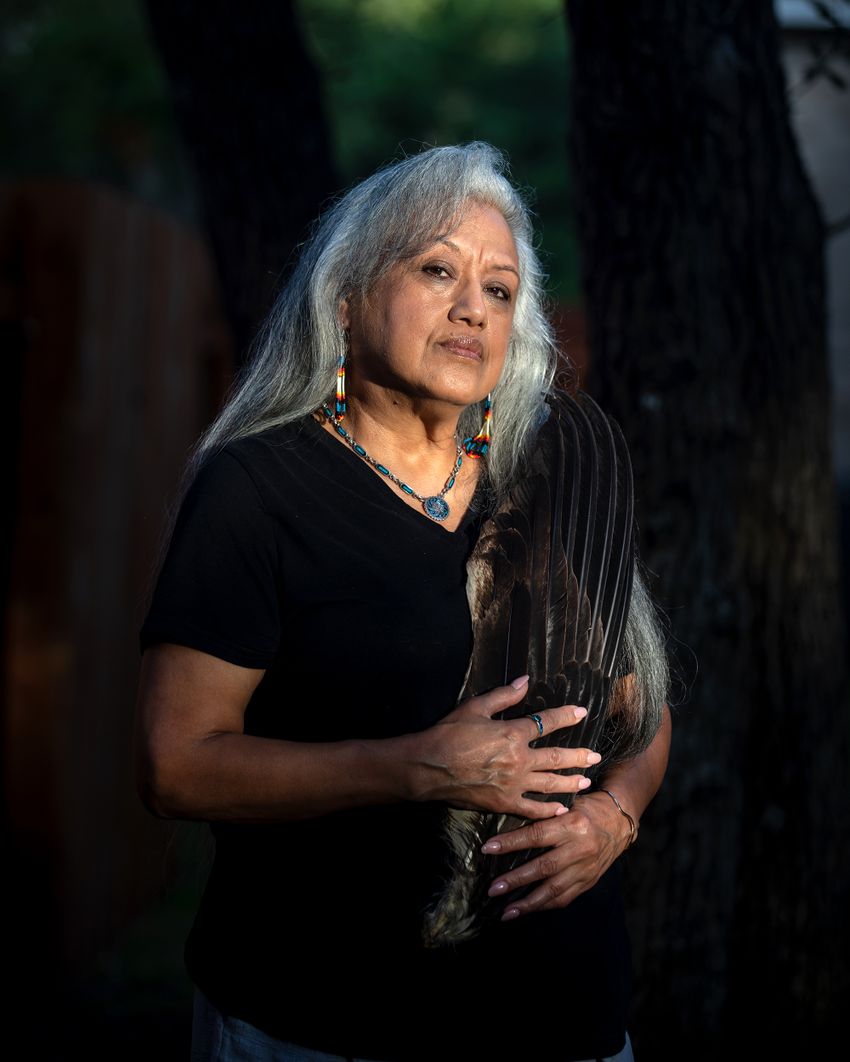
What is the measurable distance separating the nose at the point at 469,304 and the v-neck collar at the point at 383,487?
0.91ft

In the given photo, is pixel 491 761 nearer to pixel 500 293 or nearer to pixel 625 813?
pixel 625 813

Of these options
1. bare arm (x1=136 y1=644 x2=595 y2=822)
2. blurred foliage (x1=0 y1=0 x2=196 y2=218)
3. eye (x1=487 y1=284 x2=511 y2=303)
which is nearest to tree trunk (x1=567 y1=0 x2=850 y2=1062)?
eye (x1=487 y1=284 x2=511 y2=303)

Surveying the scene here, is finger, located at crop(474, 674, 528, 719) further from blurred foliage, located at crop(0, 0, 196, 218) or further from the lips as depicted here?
blurred foliage, located at crop(0, 0, 196, 218)

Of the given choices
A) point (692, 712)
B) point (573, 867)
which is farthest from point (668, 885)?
point (573, 867)

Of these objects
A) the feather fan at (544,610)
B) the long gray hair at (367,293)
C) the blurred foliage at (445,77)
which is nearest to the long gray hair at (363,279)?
the long gray hair at (367,293)

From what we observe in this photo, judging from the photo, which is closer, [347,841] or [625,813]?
[347,841]

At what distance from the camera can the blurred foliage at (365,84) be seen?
14695mm

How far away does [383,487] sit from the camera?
6.54 feet

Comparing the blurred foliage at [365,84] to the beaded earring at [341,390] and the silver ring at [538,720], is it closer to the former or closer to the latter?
the beaded earring at [341,390]

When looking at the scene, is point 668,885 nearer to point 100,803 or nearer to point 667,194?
point 667,194

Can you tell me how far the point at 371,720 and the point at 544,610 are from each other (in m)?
0.32

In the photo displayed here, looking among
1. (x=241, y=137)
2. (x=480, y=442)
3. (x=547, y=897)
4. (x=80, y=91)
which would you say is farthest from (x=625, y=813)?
(x=80, y=91)

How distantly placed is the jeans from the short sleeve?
1.87ft

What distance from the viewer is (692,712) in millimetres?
3074
